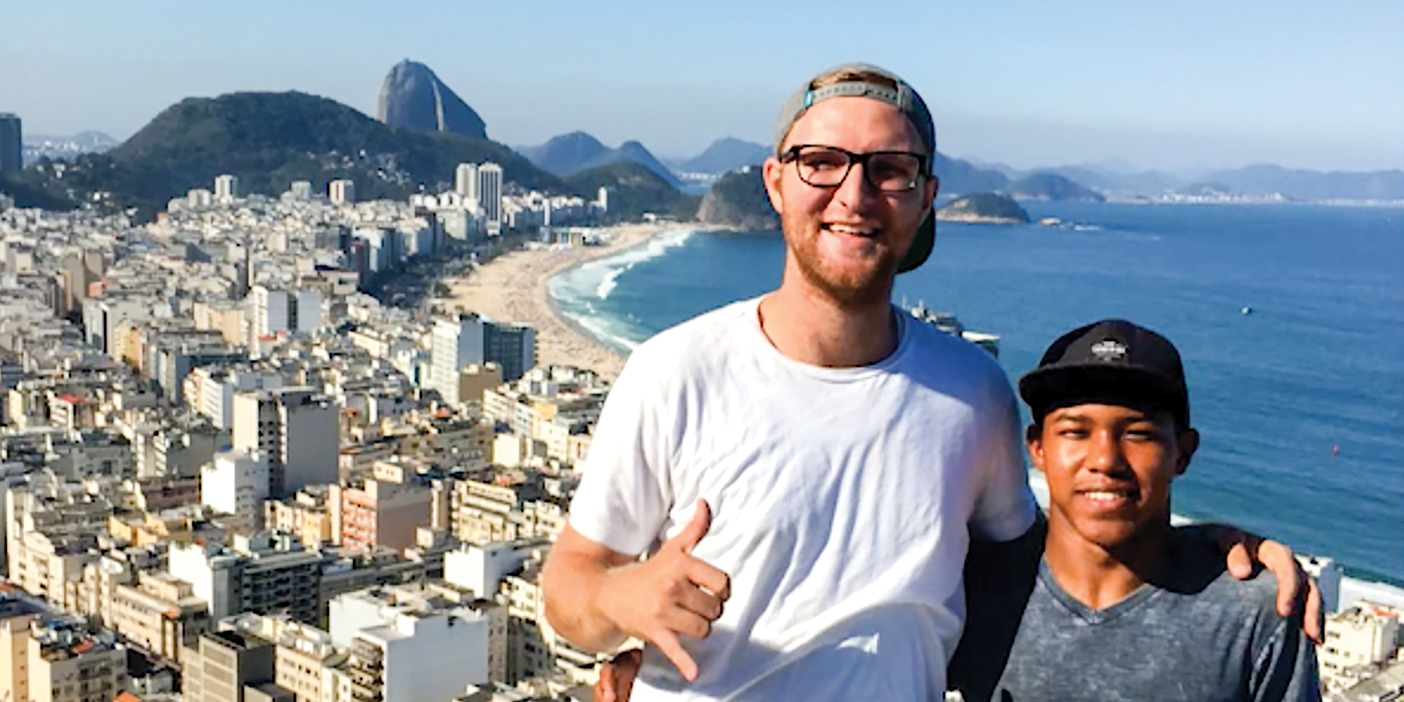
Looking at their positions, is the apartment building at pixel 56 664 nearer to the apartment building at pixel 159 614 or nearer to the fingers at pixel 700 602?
the apartment building at pixel 159 614

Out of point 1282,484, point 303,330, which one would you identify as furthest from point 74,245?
point 1282,484

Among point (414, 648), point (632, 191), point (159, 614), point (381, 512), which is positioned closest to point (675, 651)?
point (414, 648)

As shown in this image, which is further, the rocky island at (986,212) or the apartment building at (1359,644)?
the rocky island at (986,212)

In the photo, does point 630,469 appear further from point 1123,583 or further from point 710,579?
point 1123,583

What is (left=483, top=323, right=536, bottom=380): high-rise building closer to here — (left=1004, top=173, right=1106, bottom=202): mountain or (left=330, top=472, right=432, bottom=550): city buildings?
(left=330, top=472, right=432, bottom=550): city buildings

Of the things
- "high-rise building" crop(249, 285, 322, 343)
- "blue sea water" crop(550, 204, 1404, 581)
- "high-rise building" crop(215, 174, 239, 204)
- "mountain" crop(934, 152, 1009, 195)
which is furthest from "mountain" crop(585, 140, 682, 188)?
"high-rise building" crop(249, 285, 322, 343)

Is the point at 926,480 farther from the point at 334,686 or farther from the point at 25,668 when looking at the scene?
the point at 25,668

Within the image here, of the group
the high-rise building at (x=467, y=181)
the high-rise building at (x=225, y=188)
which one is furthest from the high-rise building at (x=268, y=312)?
the high-rise building at (x=467, y=181)

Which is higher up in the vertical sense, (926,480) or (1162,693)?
(926,480)
